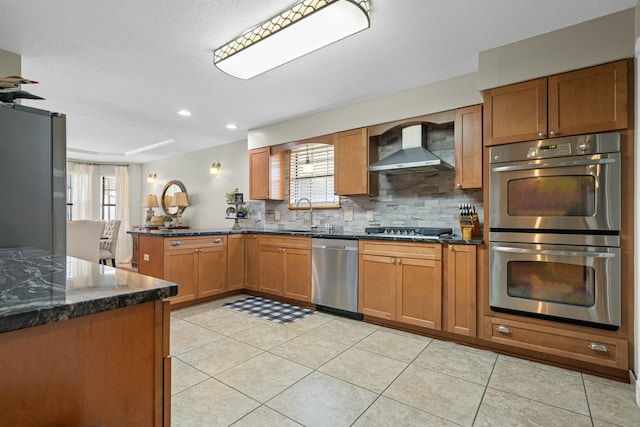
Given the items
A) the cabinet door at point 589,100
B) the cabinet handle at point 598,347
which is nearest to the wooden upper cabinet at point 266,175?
the cabinet door at point 589,100

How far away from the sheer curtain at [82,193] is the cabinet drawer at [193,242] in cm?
491

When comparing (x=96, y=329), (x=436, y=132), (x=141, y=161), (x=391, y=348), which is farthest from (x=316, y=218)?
(x=141, y=161)

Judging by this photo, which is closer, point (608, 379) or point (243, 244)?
point (608, 379)

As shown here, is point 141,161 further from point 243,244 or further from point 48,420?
point 48,420

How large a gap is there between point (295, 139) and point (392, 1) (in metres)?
2.45

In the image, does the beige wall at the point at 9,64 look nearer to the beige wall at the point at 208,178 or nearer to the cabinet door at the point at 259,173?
the cabinet door at the point at 259,173

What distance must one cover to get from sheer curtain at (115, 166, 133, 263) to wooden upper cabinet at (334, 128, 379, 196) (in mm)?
6074

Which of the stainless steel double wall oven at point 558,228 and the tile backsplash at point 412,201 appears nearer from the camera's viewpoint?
the stainless steel double wall oven at point 558,228

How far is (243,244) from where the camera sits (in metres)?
4.50

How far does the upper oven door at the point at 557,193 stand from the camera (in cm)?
218

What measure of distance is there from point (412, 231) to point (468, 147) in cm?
99

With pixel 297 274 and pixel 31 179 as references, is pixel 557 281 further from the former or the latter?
pixel 31 179

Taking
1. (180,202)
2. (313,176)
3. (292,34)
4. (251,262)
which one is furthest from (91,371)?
(180,202)

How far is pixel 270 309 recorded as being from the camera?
375 cm
